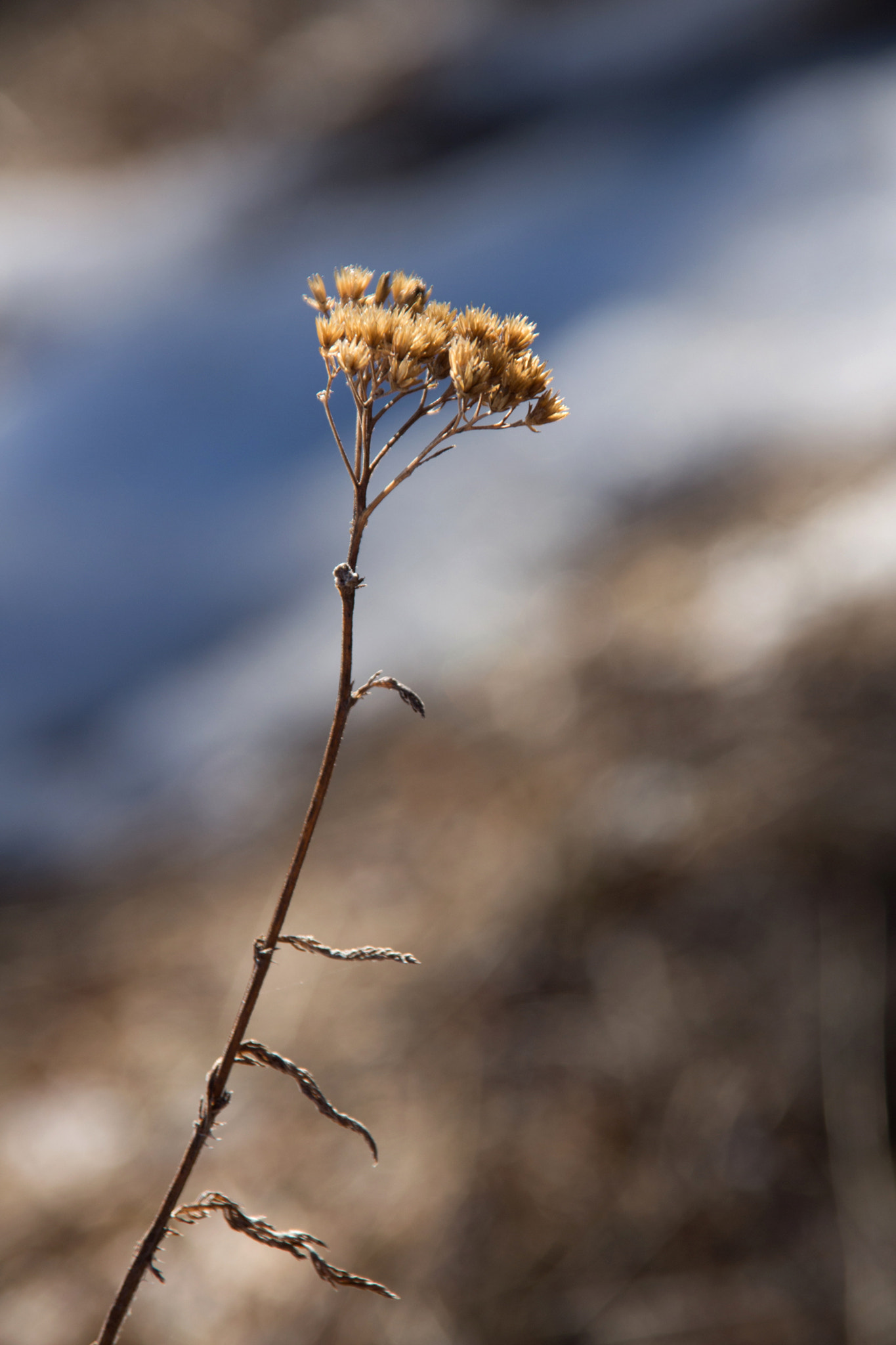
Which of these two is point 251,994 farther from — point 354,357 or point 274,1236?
point 354,357

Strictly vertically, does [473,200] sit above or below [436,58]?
below

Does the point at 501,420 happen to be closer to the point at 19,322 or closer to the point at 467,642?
the point at 467,642

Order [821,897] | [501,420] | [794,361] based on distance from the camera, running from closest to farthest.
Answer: [501,420] → [821,897] → [794,361]

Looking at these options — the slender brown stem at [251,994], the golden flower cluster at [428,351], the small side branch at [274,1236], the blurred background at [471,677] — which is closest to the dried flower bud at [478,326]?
the golden flower cluster at [428,351]

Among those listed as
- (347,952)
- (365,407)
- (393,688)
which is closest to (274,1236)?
(347,952)

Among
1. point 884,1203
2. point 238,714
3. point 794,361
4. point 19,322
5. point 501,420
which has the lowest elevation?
point 884,1203

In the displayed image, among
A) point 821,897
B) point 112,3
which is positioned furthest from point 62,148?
point 821,897

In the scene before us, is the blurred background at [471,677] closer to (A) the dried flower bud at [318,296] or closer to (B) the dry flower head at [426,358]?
(B) the dry flower head at [426,358]
